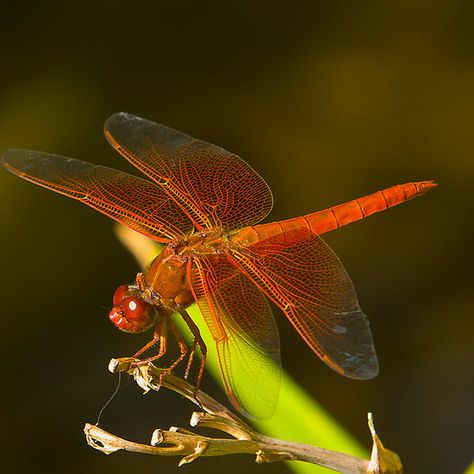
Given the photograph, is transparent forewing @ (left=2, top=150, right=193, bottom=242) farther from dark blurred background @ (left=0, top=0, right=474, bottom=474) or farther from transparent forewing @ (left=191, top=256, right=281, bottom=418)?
dark blurred background @ (left=0, top=0, right=474, bottom=474)

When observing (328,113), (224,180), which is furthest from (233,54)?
(224,180)

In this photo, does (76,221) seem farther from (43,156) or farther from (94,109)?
(43,156)

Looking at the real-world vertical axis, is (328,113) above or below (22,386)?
above

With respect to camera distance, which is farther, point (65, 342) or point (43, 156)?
point (65, 342)

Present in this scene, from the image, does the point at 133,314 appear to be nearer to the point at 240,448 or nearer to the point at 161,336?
the point at 161,336

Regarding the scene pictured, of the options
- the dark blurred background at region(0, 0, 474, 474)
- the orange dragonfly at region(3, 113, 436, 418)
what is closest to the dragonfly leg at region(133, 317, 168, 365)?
the orange dragonfly at region(3, 113, 436, 418)

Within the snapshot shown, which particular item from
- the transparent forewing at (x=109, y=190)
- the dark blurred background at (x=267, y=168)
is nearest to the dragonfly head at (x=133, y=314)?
the transparent forewing at (x=109, y=190)

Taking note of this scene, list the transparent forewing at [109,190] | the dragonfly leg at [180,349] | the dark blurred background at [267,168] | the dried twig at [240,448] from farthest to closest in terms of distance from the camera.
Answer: the dark blurred background at [267,168]
the transparent forewing at [109,190]
the dragonfly leg at [180,349]
the dried twig at [240,448]

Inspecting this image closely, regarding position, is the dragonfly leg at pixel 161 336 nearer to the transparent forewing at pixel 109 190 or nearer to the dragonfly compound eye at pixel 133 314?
the dragonfly compound eye at pixel 133 314
